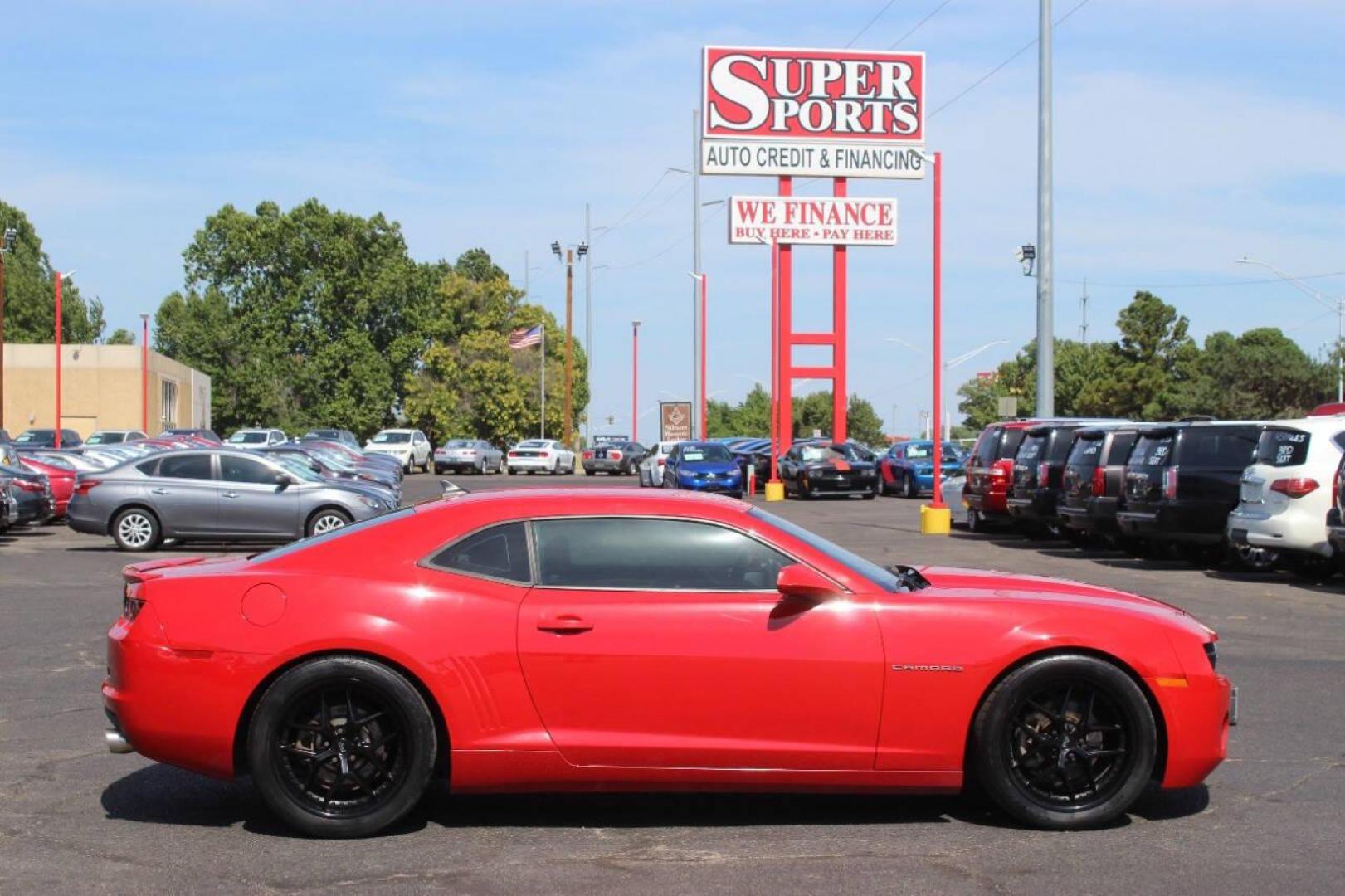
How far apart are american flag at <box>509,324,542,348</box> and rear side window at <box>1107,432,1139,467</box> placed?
60.2m

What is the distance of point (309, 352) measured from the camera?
8456cm

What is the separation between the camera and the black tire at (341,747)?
19.9 feet

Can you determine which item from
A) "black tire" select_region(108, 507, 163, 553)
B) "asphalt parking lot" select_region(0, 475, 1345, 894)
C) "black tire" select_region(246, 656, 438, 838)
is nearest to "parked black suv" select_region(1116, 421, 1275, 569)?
"asphalt parking lot" select_region(0, 475, 1345, 894)

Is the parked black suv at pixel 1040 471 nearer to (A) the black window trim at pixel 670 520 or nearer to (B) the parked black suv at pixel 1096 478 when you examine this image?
(B) the parked black suv at pixel 1096 478

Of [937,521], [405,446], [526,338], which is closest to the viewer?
[937,521]

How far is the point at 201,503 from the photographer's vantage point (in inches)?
848

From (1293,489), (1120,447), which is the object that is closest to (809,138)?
(1120,447)

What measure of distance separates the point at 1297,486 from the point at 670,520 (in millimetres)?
12009

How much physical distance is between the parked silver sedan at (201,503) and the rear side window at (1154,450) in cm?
1052

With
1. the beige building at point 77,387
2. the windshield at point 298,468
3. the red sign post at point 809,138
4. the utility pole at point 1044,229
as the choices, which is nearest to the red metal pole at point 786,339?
the red sign post at point 809,138

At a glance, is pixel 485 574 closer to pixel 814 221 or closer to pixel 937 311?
pixel 937 311

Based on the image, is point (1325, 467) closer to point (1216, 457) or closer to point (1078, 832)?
point (1216, 457)

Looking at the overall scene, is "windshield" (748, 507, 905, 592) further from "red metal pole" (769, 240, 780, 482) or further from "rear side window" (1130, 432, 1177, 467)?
"red metal pole" (769, 240, 780, 482)

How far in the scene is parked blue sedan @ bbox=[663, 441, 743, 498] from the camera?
40.3 metres
